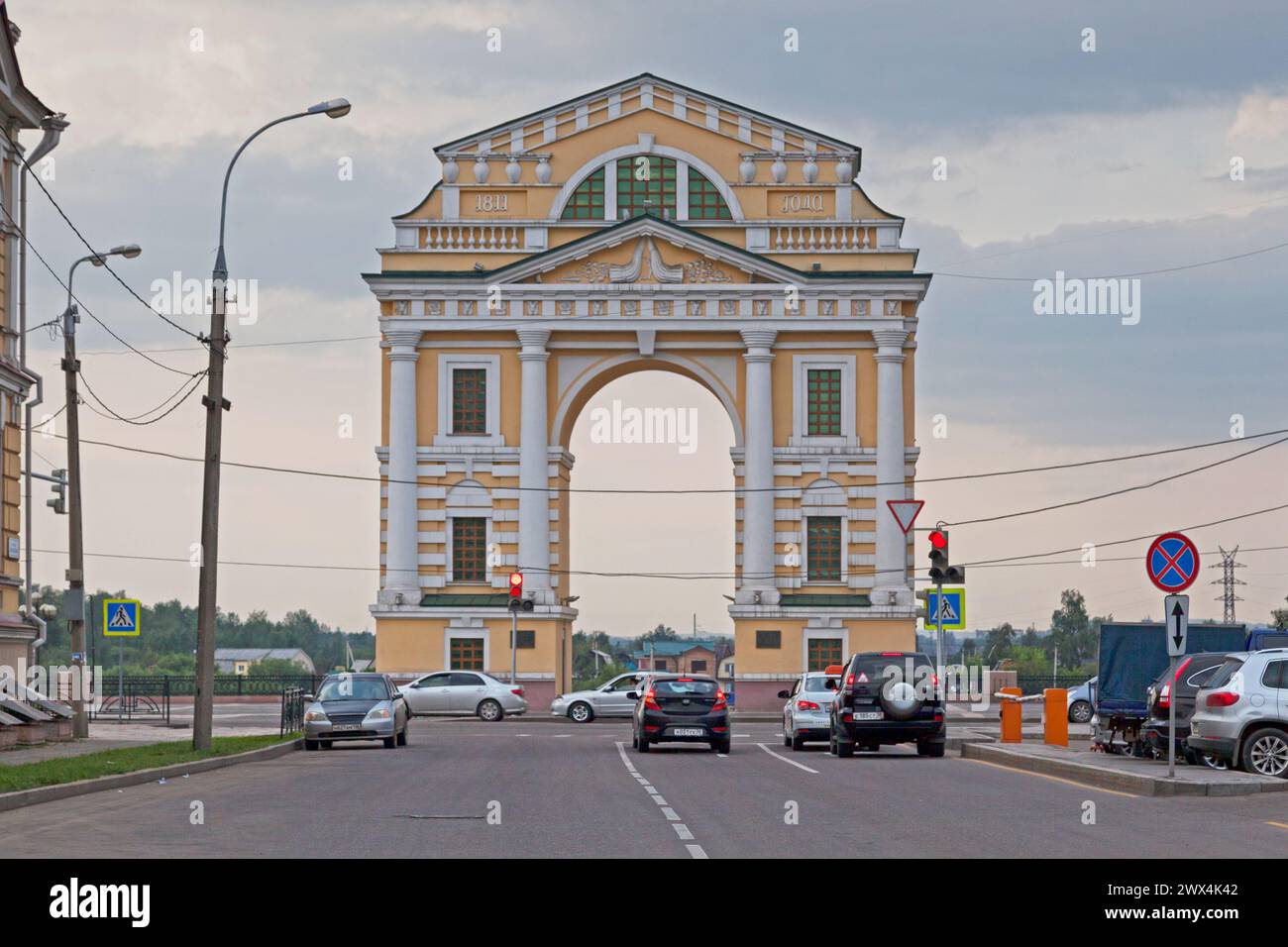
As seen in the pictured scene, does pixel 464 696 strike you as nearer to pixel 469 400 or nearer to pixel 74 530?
pixel 469 400

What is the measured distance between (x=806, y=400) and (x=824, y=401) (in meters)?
0.62

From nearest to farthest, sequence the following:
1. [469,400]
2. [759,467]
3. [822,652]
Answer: [822,652] → [759,467] → [469,400]

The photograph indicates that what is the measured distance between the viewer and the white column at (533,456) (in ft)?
215

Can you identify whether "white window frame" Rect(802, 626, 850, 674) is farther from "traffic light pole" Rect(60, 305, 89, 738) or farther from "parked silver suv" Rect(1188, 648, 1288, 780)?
"parked silver suv" Rect(1188, 648, 1288, 780)

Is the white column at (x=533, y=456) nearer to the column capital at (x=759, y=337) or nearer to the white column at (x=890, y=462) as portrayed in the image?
the column capital at (x=759, y=337)

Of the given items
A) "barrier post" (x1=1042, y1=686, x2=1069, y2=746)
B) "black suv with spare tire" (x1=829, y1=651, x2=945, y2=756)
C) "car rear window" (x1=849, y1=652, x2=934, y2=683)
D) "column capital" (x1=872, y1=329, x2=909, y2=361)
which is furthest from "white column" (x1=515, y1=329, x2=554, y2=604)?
"black suv with spare tire" (x1=829, y1=651, x2=945, y2=756)

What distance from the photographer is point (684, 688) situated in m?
→ 37.3

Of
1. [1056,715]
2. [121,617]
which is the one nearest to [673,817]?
[1056,715]

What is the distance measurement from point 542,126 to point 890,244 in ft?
41.9

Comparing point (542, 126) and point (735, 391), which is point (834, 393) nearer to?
point (735, 391)

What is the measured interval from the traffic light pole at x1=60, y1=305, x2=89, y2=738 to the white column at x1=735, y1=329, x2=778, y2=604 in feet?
100

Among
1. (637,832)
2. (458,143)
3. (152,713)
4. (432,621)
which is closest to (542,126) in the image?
(458,143)

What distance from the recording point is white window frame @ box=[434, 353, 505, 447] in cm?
6638

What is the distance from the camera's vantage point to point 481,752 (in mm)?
35812
